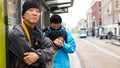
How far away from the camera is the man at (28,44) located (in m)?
2.72

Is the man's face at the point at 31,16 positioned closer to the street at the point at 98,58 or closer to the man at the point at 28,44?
the man at the point at 28,44

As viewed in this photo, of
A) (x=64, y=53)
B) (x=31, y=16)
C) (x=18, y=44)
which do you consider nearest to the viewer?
(x=18, y=44)

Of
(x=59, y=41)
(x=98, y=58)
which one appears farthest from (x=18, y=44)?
(x=98, y=58)

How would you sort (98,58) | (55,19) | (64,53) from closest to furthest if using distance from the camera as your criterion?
1. (55,19)
2. (64,53)
3. (98,58)

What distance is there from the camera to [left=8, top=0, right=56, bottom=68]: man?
2723 mm

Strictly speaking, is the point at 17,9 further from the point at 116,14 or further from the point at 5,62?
the point at 116,14

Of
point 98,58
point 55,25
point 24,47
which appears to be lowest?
point 98,58

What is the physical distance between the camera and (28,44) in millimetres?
2764

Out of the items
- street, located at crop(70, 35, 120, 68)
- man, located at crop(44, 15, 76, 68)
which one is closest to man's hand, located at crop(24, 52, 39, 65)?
man, located at crop(44, 15, 76, 68)

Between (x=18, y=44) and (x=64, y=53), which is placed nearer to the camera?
(x=18, y=44)

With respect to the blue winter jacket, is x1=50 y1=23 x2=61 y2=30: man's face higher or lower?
higher

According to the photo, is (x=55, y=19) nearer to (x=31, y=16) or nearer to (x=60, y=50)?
(x=60, y=50)

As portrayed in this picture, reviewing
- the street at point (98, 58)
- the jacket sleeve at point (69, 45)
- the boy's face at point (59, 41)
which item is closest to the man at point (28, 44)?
the boy's face at point (59, 41)

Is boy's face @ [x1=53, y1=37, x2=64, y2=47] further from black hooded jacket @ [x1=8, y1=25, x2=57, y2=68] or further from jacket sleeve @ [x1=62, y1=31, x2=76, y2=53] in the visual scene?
black hooded jacket @ [x1=8, y1=25, x2=57, y2=68]
